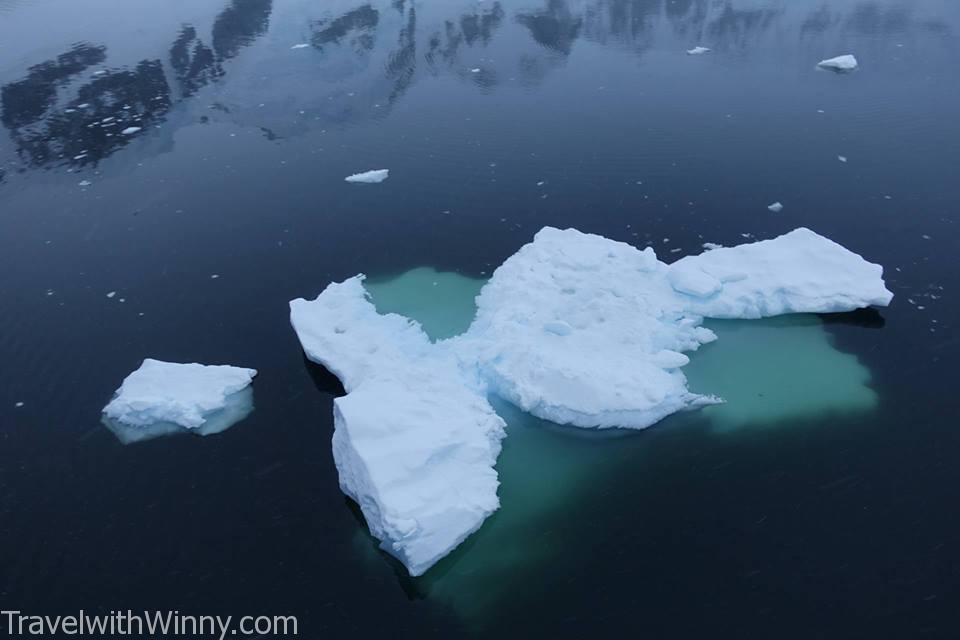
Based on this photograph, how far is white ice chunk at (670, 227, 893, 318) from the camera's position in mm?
11898

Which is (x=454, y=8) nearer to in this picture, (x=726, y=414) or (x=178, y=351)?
(x=178, y=351)

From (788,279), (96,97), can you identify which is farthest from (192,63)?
(788,279)

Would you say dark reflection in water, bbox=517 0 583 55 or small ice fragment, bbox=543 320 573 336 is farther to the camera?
dark reflection in water, bbox=517 0 583 55

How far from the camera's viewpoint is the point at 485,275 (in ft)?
43.5

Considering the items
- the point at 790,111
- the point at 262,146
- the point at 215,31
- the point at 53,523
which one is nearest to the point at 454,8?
the point at 215,31

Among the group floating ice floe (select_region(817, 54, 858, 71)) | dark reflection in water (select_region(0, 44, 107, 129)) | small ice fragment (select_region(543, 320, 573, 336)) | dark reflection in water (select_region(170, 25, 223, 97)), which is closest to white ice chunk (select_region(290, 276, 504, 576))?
small ice fragment (select_region(543, 320, 573, 336))

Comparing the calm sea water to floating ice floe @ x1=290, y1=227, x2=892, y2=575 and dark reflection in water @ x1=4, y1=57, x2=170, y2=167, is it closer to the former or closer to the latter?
dark reflection in water @ x1=4, y1=57, x2=170, y2=167

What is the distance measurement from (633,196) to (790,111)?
19.8 feet

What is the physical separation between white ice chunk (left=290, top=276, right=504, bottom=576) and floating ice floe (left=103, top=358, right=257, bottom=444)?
1.33 metres

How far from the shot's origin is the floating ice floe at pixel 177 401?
10.4 m

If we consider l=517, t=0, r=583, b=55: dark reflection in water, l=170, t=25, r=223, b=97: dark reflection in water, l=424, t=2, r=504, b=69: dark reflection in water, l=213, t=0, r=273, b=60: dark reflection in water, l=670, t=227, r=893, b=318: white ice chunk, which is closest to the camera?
l=670, t=227, r=893, b=318: white ice chunk

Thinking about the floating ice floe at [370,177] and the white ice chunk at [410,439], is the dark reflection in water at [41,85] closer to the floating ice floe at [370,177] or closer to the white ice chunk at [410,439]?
the floating ice floe at [370,177]

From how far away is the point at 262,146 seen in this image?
17.7m

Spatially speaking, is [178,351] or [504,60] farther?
[504,60]
